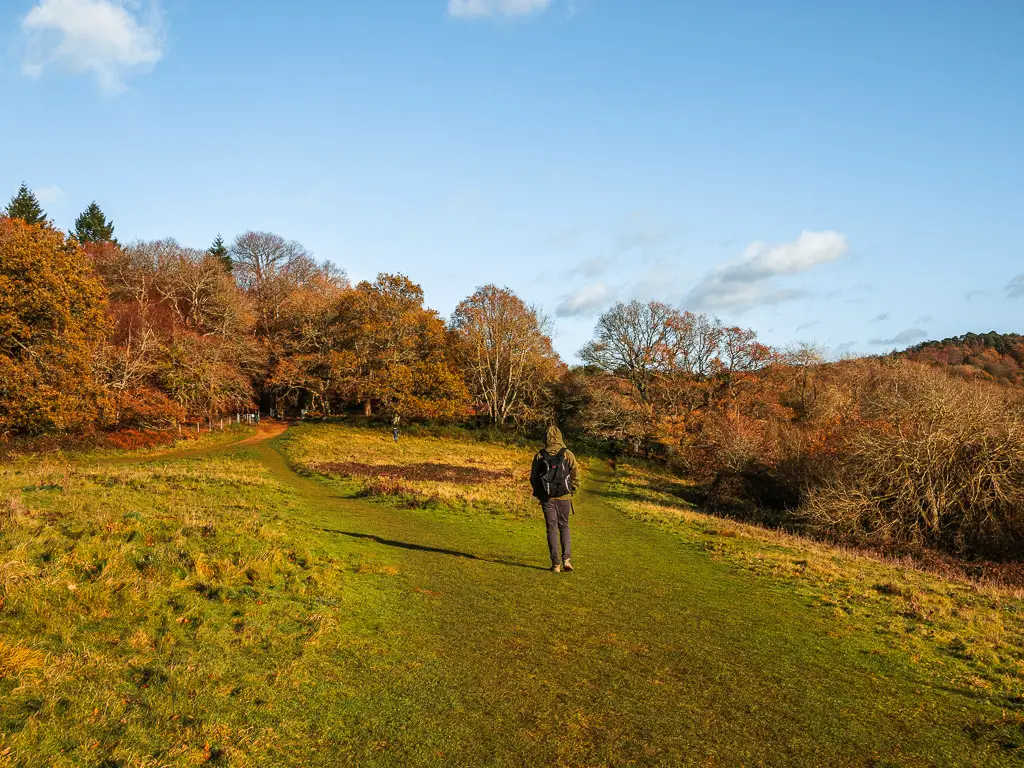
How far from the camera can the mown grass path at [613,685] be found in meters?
4.44

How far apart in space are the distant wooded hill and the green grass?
7028 centimetres

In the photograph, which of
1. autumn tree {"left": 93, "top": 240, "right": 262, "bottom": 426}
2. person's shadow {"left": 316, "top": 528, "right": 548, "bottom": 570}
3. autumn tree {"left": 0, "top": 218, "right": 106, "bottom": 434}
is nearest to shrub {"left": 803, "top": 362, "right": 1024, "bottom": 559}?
person's shadow {"left": 316, "top": 528, "right": 548, "bottom": 570}

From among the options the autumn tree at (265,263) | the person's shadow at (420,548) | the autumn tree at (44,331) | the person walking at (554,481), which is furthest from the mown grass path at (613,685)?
the autumn tree at (265,263)

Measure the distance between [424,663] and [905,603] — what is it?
8.25 metres

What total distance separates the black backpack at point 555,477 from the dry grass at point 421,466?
29.2 ft

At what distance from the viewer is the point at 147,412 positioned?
3809 cm

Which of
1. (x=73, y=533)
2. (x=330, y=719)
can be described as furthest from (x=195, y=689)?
(x=73, y=533)

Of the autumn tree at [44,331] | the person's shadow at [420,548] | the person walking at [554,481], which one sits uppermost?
the autumn tree at [44,331]

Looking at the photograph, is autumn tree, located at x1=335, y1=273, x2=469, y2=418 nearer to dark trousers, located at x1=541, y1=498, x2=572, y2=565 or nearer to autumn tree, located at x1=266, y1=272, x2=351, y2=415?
autumn tree, located at x1=266, y1=272, x2=351, y2=415

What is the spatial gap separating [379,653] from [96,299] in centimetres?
3392

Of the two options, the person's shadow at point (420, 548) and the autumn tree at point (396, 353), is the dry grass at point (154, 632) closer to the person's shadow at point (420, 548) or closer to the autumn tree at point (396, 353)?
the person's shadow at point (420, 548)

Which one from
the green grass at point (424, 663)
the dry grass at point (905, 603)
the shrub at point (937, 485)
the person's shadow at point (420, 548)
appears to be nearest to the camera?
the green grass at point (424, 663)

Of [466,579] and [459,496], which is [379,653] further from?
[459,496]

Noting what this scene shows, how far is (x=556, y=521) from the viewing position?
1014 centimetres
